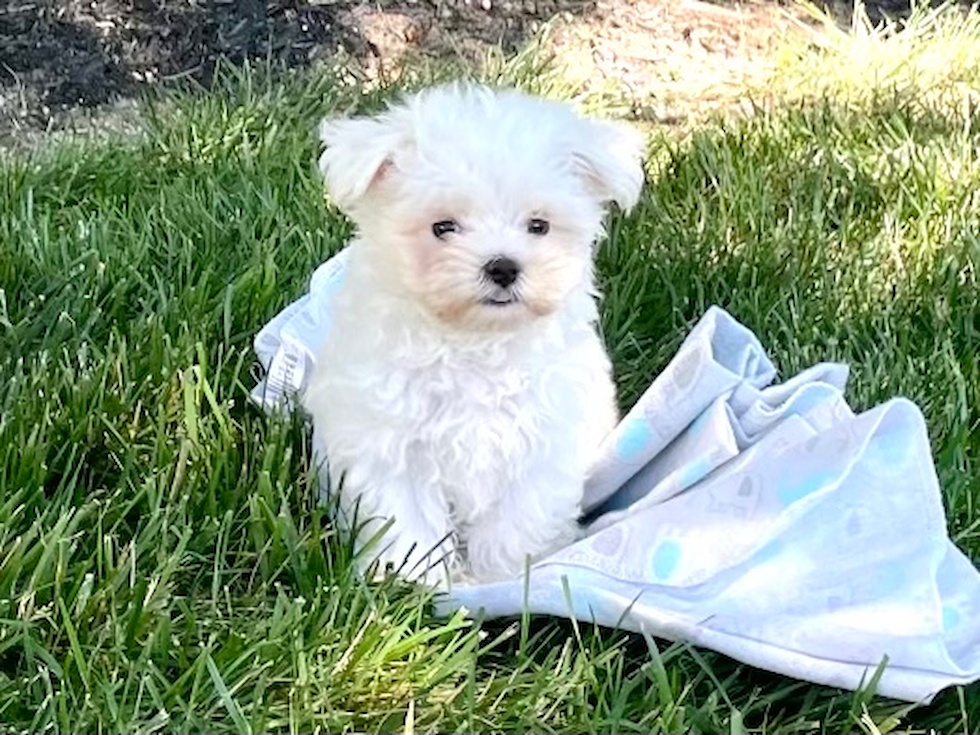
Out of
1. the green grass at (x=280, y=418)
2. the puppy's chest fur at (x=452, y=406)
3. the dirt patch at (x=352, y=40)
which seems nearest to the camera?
the green grass at (x=280, y=418)

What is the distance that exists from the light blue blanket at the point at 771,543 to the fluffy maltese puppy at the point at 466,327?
0.16m

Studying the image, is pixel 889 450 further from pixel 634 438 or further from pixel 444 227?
pixel 444 227

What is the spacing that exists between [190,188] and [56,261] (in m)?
0.71

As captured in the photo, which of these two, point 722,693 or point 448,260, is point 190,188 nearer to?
point 448,260

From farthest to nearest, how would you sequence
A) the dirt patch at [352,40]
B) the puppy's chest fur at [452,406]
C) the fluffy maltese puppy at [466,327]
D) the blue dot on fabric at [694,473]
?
the dirt patch at [352,40] → the blue dot on fabric at [694,473] → the puppy's chest fur at [452,406] → the fluffy maltese puppy at [466,327]

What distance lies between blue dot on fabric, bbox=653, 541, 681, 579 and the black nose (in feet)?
1.90

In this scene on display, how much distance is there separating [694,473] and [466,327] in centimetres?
55

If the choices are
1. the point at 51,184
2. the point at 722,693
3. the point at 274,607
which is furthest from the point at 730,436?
the point at 51,184

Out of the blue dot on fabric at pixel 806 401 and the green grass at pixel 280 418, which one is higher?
the blue dot on fabric at pixel 806 401

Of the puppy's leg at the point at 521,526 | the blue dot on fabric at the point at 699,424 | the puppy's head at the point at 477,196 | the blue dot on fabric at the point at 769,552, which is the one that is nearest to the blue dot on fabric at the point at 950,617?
the blue dot on fabric at the point at 769,552

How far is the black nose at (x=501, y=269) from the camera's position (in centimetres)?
270

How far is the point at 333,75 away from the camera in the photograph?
547cm

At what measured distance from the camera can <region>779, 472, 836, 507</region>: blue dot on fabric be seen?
2.90m

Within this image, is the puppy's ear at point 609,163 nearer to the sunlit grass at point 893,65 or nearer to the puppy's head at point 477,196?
the puppy's head at point 477,196
